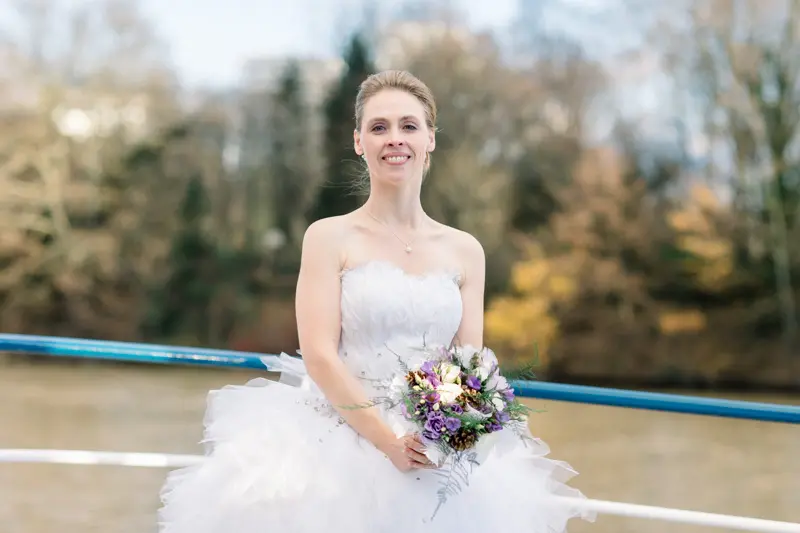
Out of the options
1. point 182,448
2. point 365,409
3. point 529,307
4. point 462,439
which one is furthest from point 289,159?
point 462,439

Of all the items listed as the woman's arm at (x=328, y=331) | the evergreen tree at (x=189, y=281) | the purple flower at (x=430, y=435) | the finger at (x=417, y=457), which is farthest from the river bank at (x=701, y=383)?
the purple flower at (x=430, y=435)

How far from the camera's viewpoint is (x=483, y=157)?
50.2 feet

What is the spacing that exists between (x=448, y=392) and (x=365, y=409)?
256 millimetres

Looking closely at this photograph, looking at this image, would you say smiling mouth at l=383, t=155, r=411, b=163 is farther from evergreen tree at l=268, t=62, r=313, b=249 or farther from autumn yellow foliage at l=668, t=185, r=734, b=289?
evergreen tree at l=268, t=62, r=313, b=249

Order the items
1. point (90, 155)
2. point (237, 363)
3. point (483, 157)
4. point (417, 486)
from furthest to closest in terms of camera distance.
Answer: point (90, 155), point (483, 157), point (237, 363), point (417, 486)

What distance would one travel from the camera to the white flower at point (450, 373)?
1495 millimetres

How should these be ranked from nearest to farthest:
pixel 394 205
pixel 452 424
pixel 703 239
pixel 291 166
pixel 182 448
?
pixel 452 424 → pixel 394 205 → pixel 182 448 → pixel 703 239 → pixel 291 166

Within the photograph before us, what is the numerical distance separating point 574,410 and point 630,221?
11.6ft

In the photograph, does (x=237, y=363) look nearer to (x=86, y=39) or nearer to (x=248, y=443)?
(x=248, y=443)

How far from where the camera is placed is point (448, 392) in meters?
1.46

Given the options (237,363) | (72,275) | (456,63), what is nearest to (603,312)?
(456,63)

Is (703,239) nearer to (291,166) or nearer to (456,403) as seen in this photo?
(291,166)

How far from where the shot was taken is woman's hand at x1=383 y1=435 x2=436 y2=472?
1.55m

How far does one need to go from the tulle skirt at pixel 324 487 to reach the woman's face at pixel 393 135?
0.48 meters
